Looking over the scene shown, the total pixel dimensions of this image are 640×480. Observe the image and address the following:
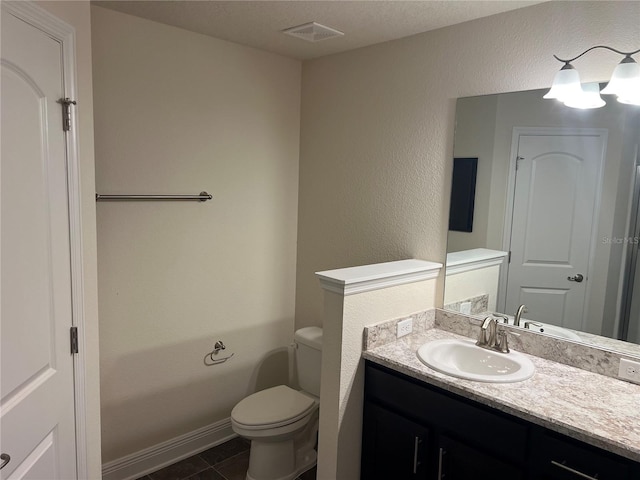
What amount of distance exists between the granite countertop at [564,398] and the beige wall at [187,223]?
115 centimetres

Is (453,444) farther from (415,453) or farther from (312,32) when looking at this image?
(312,32)

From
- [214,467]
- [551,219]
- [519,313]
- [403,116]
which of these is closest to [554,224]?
[551,219]

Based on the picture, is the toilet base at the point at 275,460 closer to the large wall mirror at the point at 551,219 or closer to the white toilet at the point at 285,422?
the white toilet at the point at 285,422

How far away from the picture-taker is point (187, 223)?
2.63 meters

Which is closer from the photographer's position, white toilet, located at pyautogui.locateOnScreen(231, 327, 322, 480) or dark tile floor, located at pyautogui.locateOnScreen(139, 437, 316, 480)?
white toilet, located at pyautogui.locateOnScreen(231, 327, 322, 480)

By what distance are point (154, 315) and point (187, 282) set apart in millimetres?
253

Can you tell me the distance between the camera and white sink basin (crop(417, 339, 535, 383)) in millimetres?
1838

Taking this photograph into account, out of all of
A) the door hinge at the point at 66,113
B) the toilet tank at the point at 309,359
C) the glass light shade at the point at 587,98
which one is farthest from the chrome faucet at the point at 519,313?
the door hinge at the point at 66,113

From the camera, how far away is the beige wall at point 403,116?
1.96 m

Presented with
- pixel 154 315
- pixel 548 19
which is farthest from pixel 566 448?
pixel 154 315

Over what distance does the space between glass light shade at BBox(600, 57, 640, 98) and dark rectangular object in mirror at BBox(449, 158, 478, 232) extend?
0.64 m

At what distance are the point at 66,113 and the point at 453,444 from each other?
72.0 inches

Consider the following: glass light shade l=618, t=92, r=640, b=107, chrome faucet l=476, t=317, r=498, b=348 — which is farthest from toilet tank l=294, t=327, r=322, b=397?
glass light shade l=618, t=92, r=640, b=107

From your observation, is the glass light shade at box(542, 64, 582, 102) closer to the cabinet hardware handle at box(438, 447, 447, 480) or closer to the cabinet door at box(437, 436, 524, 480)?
the cabinet door at box(437, 436, 524, 480)
